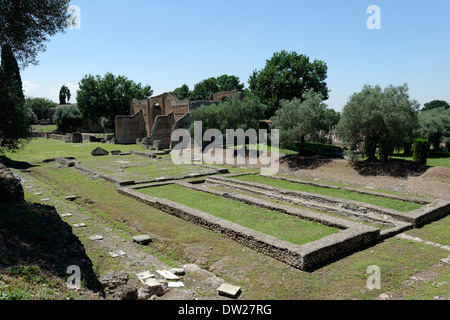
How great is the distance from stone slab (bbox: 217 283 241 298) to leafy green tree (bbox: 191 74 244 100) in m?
64.6

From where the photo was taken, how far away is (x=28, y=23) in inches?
339

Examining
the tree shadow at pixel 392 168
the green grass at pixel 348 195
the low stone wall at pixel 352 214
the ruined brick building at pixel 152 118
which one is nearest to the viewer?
the low stone wall at pixel 352 214

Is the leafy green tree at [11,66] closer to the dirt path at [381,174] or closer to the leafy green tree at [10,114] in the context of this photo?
the leafy green tree at [10,114]

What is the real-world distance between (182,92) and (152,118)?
39.3 meters

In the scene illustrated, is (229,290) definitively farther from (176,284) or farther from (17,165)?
(17,165)

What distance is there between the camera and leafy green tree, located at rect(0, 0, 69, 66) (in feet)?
27.0

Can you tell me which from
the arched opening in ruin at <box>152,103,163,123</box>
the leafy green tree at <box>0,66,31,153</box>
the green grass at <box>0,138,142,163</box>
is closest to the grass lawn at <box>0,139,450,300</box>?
the leafy green tree at <box>0,66,31,153</box>

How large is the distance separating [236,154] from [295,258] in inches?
682

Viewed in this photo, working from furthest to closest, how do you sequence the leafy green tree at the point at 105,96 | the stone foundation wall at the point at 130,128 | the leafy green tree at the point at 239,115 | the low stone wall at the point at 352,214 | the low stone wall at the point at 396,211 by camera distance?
the leafy green tree at the point at 105,96
the stone foundation wall at the point at 130,128
the leafy green tree at the point at 239,115
the low stone wall at the point at 396,211
the low stone wall at the point at 352,214

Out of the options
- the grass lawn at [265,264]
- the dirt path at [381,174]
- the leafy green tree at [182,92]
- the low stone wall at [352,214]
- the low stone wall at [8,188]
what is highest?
the leafy green tree at [182,92]

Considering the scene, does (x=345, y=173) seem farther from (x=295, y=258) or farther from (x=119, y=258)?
(x=119, y=258)

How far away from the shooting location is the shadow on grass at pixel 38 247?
180 inches

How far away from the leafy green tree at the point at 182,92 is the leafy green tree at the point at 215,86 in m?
2.83

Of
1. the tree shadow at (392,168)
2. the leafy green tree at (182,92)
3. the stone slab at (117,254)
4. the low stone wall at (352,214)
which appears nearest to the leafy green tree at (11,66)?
the stone slab at (117,254)
